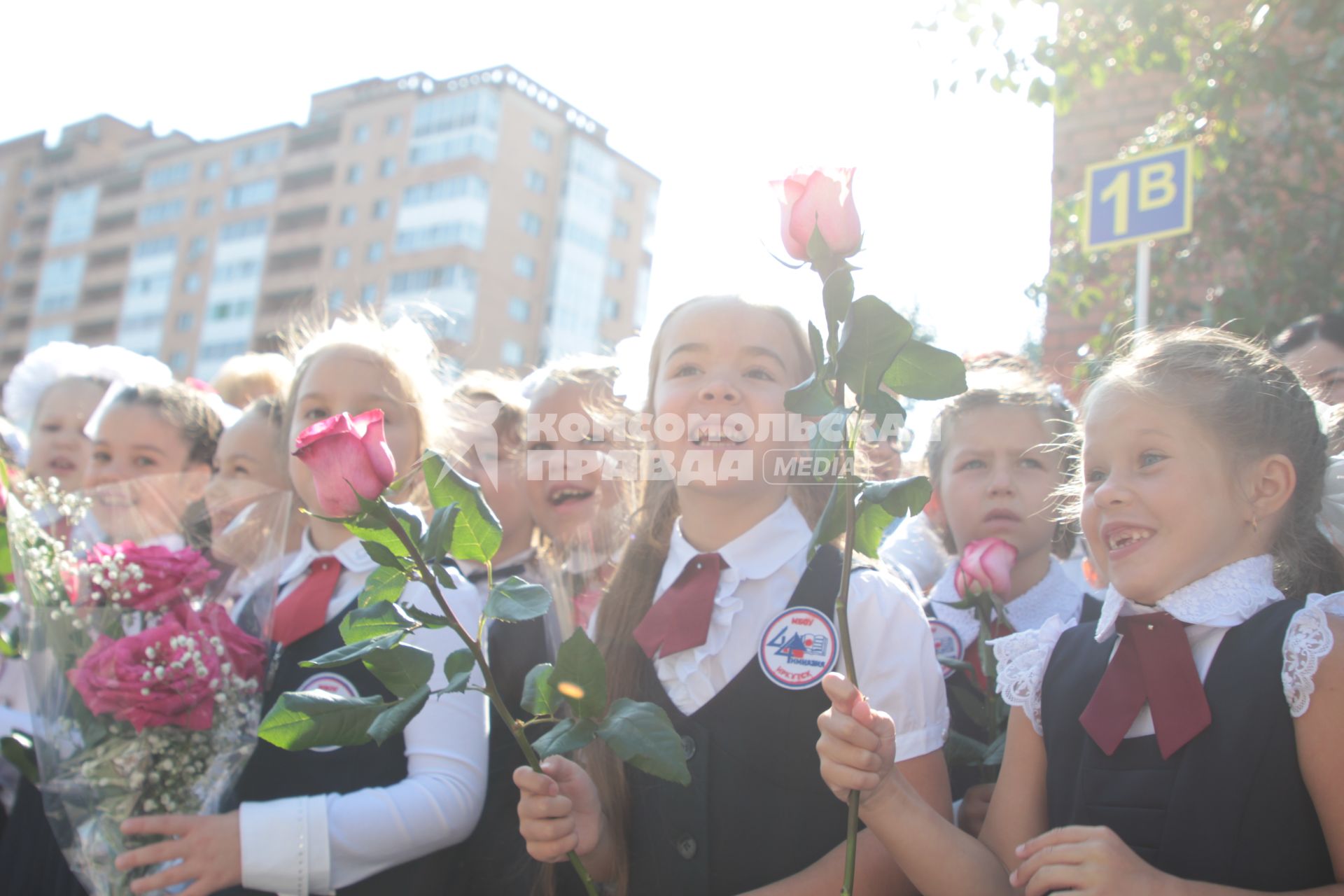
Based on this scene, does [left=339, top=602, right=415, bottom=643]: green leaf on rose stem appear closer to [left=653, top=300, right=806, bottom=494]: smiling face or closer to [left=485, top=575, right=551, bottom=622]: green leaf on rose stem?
[left=485, top=575, right=551, bottom=622]: green leaf on rose stem

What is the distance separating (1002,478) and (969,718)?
2.02ft

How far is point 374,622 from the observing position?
1.19 metres

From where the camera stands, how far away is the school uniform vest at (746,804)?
1.66 meters

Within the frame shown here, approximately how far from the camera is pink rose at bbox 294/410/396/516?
3.64 feet

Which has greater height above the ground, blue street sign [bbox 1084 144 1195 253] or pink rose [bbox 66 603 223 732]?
blue street sign [bbox 1084 144 1195 253]

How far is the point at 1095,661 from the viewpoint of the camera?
5.11 feet

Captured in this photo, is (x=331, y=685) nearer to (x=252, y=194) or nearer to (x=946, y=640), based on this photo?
(x=946, y=640)

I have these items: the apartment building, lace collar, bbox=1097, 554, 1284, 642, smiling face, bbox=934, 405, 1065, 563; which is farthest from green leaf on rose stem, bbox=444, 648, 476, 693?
the apartment building

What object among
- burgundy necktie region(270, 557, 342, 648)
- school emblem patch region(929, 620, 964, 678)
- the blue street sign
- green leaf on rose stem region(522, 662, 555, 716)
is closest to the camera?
green leaf on rose stem region(522, 662, 555, 716)

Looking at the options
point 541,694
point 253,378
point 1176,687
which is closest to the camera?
point 541,694

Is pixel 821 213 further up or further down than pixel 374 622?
further up

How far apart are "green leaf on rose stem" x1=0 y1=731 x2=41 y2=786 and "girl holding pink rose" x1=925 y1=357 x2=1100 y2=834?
1.81m

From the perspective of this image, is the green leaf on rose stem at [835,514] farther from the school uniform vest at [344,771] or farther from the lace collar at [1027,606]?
the lace collar at [1027,606]

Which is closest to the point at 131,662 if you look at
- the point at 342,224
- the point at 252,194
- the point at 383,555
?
the point at 383,555
